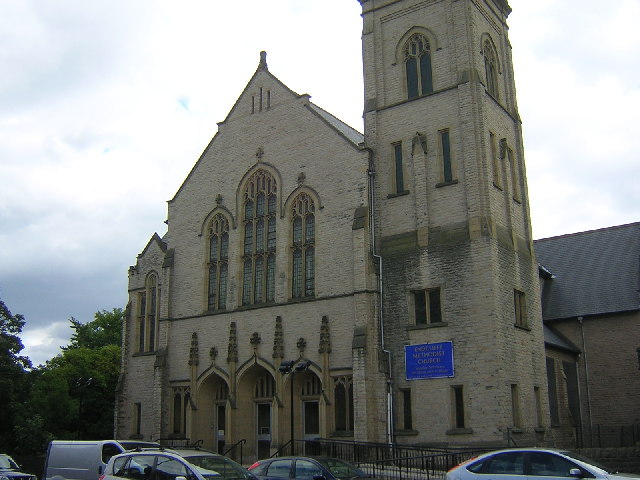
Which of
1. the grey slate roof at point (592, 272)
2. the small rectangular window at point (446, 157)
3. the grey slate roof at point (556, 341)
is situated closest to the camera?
the small rectangular window at point (446, 157)

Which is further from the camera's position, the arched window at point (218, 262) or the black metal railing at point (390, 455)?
the arched window at point (218, 262)

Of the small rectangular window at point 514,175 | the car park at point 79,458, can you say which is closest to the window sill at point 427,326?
the small rectangular window at point 514,175

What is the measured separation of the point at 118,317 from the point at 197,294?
3378cm

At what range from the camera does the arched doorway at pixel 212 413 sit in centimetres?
3019

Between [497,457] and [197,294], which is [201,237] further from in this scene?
[497,457]

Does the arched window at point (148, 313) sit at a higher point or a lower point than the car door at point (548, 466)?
higher

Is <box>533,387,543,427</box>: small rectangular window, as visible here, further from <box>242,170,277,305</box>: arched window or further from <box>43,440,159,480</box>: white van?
<box>43,440,159,480</box>: white van

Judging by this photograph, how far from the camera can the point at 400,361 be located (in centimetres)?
2600

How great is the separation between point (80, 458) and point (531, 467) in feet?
38.3

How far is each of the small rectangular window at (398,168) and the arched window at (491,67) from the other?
15.7 feet

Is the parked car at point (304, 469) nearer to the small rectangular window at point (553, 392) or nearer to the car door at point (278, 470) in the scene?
the car door at point (278, 470)

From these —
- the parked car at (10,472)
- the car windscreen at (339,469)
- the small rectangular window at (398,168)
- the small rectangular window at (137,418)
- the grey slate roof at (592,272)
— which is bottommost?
the parked car at (10,472)

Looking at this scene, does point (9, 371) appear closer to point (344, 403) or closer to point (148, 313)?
point (148, 313)

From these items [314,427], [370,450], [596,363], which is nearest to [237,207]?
[314,427]
